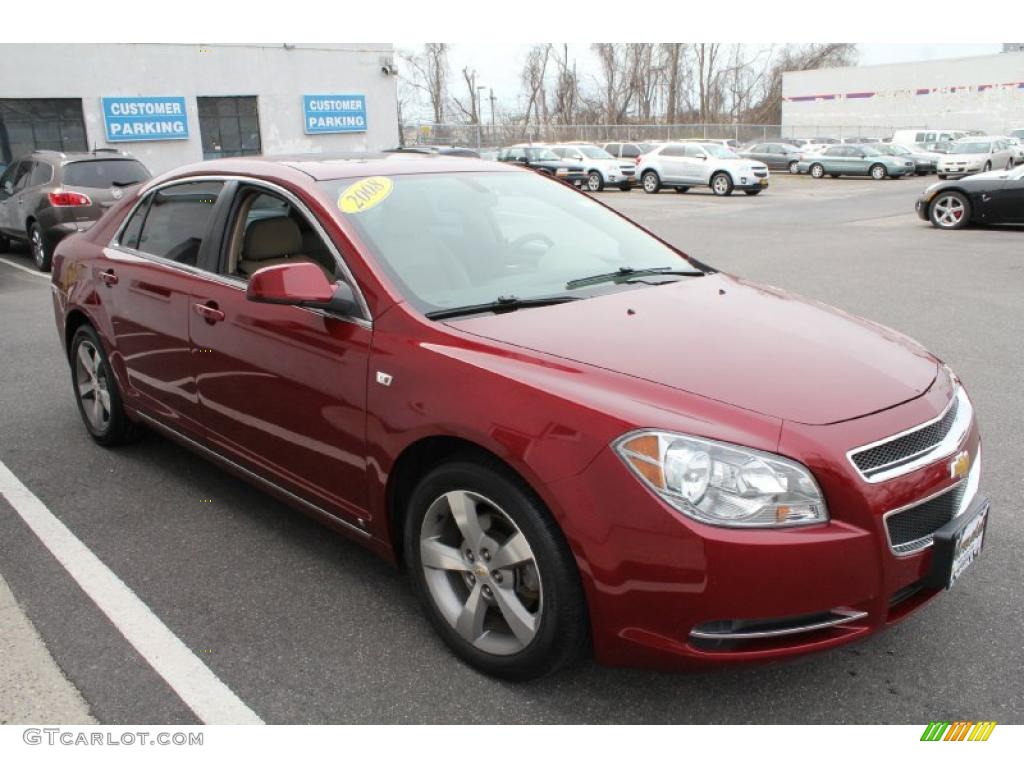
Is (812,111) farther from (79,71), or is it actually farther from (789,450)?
(789,450)

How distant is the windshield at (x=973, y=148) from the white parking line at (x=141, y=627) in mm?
36513

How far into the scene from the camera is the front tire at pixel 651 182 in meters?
30.5

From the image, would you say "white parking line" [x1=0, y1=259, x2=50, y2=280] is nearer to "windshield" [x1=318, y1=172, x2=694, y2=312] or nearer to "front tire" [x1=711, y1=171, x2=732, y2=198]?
"windshield" [x1=318, y1=172, x2=694, y2=312]

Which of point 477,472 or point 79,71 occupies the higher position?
point 79,71

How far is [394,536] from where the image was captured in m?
3.11

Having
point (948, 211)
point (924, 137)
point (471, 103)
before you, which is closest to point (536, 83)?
point (471, 103)

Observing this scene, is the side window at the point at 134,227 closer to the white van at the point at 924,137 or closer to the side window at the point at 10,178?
the side window at the point at 10,178

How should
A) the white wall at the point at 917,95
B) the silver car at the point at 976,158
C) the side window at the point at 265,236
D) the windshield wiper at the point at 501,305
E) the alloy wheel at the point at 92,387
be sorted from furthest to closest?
the white wall at the point at 917,95 < the silver car at the point at 976,158 < the alloy wheel at the point at 92,387 < the side window at the point at 265,236 < the windshield wiper at the point at 501,305

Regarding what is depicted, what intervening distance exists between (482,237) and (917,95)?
6521 centimetres

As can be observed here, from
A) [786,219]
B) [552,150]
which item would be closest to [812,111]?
[552,150]

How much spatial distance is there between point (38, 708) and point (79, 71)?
2558 cm

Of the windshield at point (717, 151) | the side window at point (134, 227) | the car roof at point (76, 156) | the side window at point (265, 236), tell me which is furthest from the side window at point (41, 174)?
the windshield at point (717, 151)

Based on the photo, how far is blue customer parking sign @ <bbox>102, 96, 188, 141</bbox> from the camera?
24.9 meters

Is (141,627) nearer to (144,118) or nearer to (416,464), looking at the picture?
(416,464)
